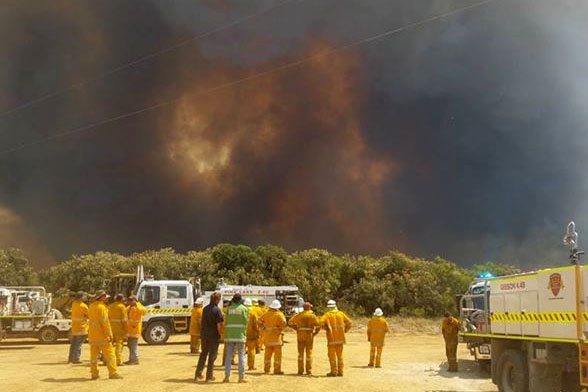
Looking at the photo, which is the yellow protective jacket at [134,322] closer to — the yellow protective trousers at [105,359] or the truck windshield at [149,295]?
the yellow protective trousers at [105,359]

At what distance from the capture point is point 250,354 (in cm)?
1856

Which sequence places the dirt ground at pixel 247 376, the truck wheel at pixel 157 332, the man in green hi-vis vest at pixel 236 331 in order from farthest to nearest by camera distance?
the truck wheel at pixel 157 332 → the man in green hi-vis vest at pixel 236 331 → the dirt ground at pixel 247 376

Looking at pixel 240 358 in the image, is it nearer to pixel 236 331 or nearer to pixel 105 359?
pixel 236 331

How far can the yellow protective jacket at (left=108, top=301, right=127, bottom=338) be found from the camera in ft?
58.2

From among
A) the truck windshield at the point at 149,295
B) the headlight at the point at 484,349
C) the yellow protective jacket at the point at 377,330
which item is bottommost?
the headlight at the point at 484,349

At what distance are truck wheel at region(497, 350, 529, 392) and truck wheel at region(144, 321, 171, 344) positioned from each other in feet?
58.5

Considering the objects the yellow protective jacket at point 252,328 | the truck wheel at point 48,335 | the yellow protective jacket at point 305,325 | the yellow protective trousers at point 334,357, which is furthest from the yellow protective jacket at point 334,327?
the truck wheel at point 48,335

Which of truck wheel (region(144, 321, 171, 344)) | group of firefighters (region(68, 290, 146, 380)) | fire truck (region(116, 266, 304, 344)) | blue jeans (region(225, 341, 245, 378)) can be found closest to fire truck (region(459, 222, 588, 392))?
blue jeans (region(225, 341, 245, 378))

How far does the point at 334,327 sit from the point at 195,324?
7265mm

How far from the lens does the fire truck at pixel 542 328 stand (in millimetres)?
11016

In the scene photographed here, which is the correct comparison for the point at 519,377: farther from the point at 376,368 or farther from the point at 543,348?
the point at 376,368

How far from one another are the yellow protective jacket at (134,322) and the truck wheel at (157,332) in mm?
9657

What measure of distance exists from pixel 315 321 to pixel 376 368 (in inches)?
153

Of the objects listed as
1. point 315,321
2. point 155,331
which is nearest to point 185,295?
point 155,331
